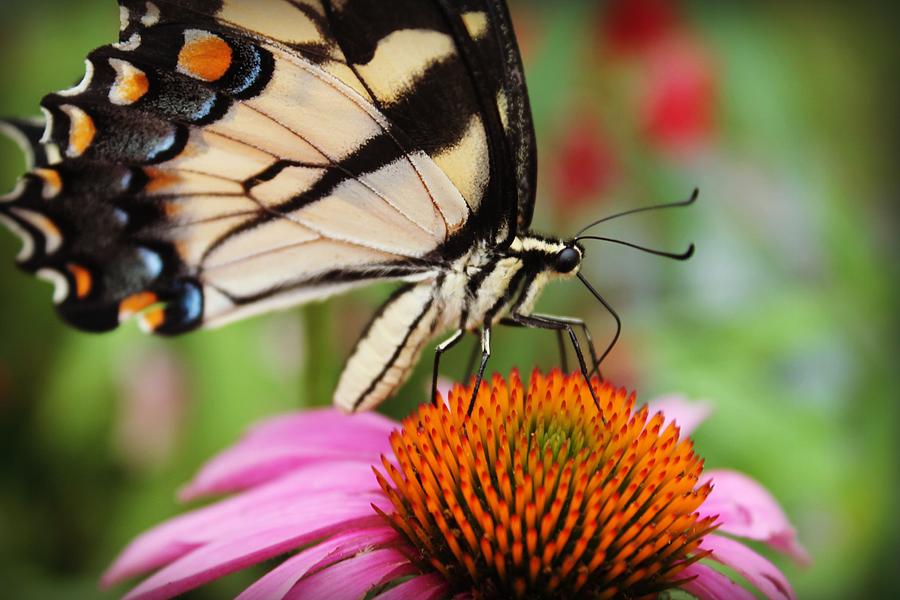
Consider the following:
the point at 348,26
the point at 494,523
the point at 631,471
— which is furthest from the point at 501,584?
the point at 348,26

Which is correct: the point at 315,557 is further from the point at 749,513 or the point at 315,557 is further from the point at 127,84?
the point at 127,84

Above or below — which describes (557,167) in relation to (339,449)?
above

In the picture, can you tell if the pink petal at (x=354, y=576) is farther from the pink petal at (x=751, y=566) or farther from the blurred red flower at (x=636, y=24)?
the blurred red flower at (x=636, y=24)

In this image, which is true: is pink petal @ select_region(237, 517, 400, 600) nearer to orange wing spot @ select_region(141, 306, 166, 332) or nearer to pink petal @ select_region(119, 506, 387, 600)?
pink petal @ select_region(119, 506, 387, 600)

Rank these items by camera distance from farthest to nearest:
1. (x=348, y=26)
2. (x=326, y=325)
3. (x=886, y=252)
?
(x=886, y=252), (x=326, y=325), (x=348, y=26)

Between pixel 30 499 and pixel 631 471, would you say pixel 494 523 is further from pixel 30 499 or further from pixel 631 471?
pixel 30 499

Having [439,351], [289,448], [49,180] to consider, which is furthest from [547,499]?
[49,180]

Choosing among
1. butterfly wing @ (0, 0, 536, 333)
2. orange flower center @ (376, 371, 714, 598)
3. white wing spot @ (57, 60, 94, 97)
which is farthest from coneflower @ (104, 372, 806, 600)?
white wing spot @ (57, 60, 94, 97)
